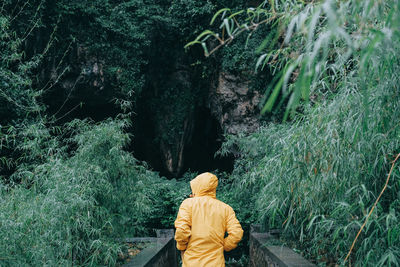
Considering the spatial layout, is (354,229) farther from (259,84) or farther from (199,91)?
(199,91)

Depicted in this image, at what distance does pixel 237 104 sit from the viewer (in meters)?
7.30

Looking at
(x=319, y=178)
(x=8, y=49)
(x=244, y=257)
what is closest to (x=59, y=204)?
(x=319, y=178)

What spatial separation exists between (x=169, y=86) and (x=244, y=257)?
4.40 metres

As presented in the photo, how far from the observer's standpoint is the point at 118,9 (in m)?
6.71

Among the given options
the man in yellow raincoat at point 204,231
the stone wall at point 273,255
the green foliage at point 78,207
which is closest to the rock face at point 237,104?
the stone wall at point 273,255

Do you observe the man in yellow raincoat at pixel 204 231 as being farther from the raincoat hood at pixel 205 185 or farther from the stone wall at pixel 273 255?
the stone wall at pixel 273 255

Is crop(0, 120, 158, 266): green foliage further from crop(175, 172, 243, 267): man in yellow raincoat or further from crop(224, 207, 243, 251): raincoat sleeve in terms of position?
crop(224, 207, 243, 251): raincoat sleeve

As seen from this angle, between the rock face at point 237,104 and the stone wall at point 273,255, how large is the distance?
271cm

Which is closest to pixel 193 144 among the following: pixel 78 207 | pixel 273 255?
pixel 273 255

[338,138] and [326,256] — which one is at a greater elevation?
[338,138]

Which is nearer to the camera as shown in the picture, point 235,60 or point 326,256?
point 326,256

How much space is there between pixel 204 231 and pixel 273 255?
4.06 ft

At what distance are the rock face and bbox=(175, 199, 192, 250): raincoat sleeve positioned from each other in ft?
15.2

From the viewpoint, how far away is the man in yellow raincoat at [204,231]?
2531mm
